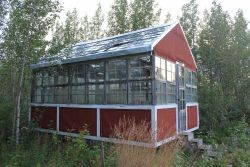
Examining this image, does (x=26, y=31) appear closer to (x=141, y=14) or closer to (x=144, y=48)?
(x=144, y=48)

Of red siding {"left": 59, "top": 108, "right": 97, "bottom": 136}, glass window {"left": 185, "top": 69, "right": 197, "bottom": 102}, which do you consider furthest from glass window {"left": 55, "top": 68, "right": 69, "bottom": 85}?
glass window {"left": 185, "top": 69, "right": 197, "bottom": 102}

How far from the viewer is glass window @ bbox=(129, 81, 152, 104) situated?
368 inches

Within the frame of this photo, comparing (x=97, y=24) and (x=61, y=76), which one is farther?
(x=97, y=24)

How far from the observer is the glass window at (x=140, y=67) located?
371 inches

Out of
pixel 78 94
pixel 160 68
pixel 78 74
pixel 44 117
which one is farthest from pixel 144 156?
pixel 44 117

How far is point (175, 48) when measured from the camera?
1171 centimetres

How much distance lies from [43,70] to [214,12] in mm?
12581

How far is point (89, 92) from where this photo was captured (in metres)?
11.0

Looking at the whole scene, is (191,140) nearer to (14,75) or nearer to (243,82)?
(14,75)

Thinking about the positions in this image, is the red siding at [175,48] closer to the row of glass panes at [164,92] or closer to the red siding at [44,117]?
the row of glass panes at [164,92]

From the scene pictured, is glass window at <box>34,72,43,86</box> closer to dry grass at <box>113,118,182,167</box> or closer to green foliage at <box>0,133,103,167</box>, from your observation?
green foliage at <box>0,133,103,167</box>

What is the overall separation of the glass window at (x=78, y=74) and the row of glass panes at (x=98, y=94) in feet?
0.79

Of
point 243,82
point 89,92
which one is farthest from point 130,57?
point 243,82

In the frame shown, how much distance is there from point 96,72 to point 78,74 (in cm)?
107
